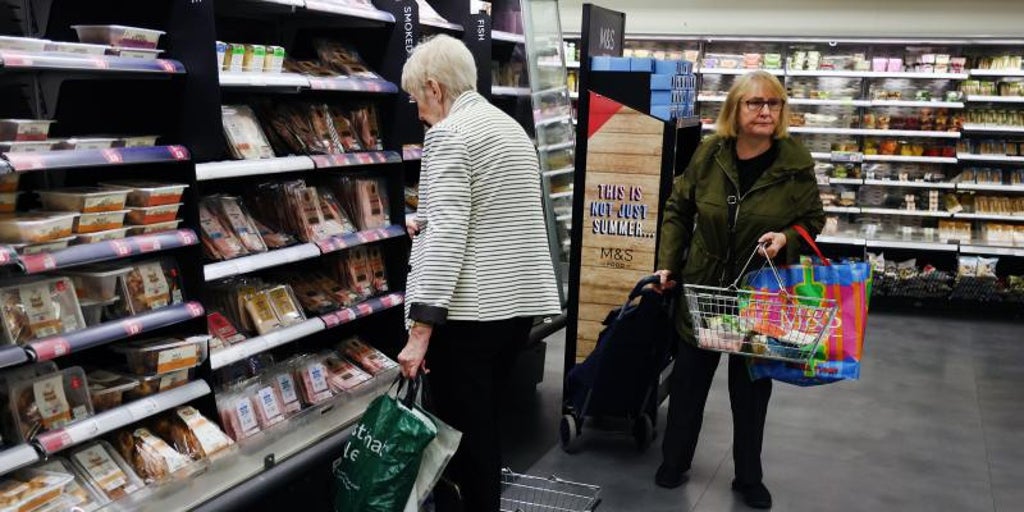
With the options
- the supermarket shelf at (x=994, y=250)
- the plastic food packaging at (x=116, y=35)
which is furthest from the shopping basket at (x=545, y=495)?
the supermarket shelf at (x=994, y=250)

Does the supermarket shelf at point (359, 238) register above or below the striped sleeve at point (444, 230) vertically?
below

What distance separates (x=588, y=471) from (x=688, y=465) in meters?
0.48

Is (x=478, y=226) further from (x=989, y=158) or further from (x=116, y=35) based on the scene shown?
(x=989, y=158)

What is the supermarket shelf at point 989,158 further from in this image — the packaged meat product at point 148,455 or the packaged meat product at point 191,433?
the packaged meat product at point 148,455

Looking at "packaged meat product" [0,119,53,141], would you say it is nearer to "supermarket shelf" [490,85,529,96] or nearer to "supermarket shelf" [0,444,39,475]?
"supermarket shelf" [0,444,39,475]

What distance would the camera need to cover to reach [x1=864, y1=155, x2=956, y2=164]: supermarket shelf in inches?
321

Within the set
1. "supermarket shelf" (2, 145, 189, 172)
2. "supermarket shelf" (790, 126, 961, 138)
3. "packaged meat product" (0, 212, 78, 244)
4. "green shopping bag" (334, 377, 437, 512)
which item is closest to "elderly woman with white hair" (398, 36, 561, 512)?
"green shopping bag" (334, 377, 437, 512)

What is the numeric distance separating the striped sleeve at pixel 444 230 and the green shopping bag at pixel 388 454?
29 cm

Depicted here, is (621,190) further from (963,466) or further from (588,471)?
(963,466)

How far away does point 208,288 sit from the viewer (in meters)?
3.67

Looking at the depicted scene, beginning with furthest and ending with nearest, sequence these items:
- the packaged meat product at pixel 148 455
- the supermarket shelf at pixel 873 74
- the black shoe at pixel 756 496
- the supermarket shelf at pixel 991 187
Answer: the supermarket shelf at pixel 873 74, the supermarket shelf at pixel 991 187, the black shoe at pixel 756 496, the packaged meat product at pixel 148 455

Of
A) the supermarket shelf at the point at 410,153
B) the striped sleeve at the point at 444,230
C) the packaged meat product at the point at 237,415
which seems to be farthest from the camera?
the supermarket shelf at the point at 410,153

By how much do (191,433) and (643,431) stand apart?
230 centimetres

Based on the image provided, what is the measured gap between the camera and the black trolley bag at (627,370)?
4035 mm
